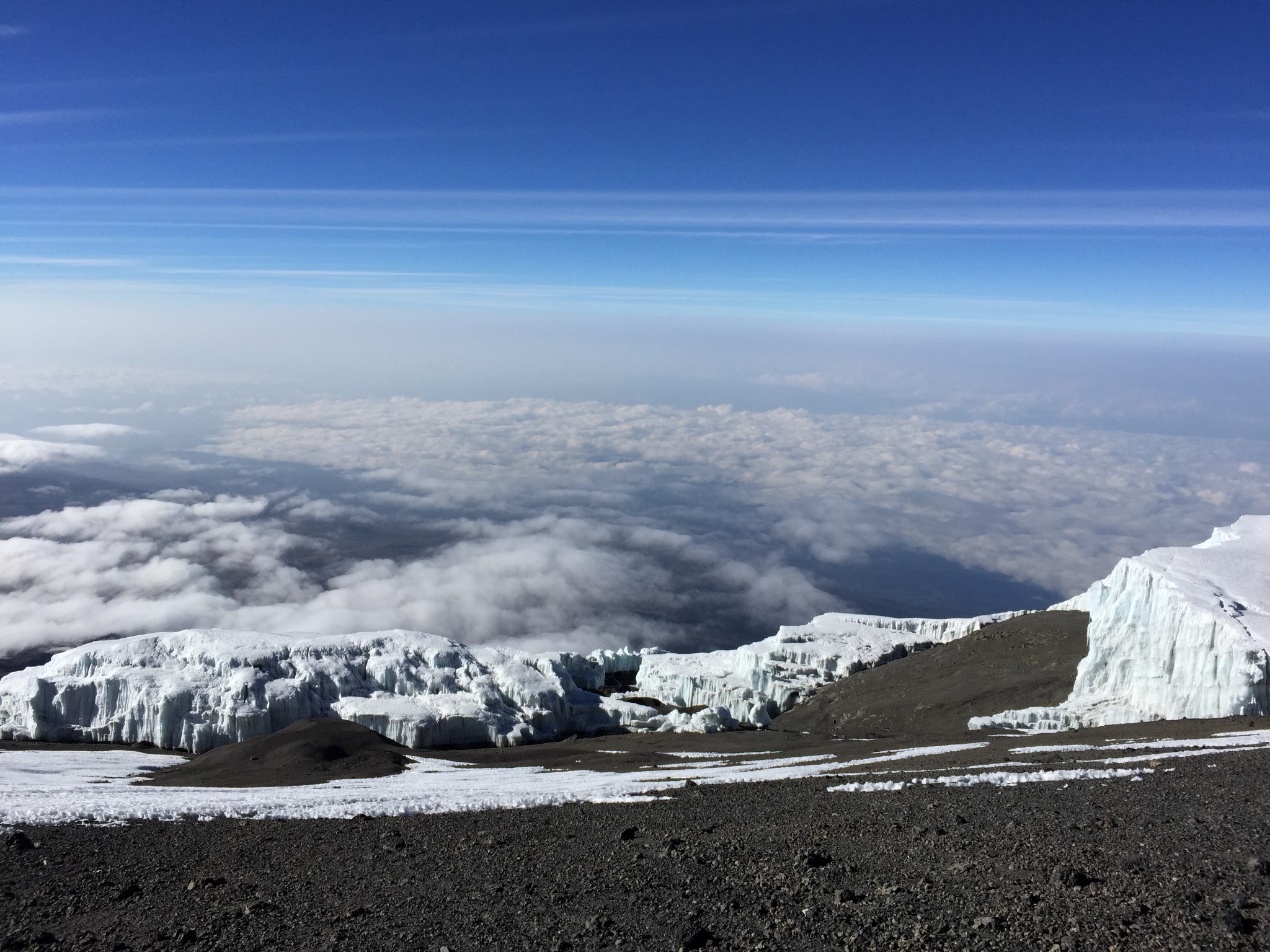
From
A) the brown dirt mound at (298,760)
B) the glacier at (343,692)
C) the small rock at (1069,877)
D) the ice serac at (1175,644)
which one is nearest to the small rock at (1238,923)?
the small rock at (1069,877)

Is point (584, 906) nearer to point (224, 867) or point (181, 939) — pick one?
point (181, 939)

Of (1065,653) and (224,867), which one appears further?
(1065,653)

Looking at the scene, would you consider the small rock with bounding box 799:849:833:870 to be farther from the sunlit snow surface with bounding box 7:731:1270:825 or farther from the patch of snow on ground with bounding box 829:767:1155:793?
the sunlit snow surface with bounding box 7:731:1270:825

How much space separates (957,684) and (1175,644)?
61.6ft

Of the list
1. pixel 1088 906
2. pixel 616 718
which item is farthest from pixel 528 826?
pixel 616 718

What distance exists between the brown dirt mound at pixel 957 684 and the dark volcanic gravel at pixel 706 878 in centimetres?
3289

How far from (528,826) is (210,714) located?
4716 centimetres

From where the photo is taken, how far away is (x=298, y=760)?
4184 centimetres

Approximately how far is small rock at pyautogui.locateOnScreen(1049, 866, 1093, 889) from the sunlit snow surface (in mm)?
7287

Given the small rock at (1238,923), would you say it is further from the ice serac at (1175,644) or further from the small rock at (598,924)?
the ice serac at (1175,644)

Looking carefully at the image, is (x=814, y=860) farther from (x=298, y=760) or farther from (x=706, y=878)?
(x=298, y=760)

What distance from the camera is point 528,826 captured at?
1667 centimetres

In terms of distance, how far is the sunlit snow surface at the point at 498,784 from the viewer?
1839 centimetres

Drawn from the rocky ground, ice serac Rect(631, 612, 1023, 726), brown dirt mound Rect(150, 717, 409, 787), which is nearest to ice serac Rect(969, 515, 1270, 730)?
the rocky ground
